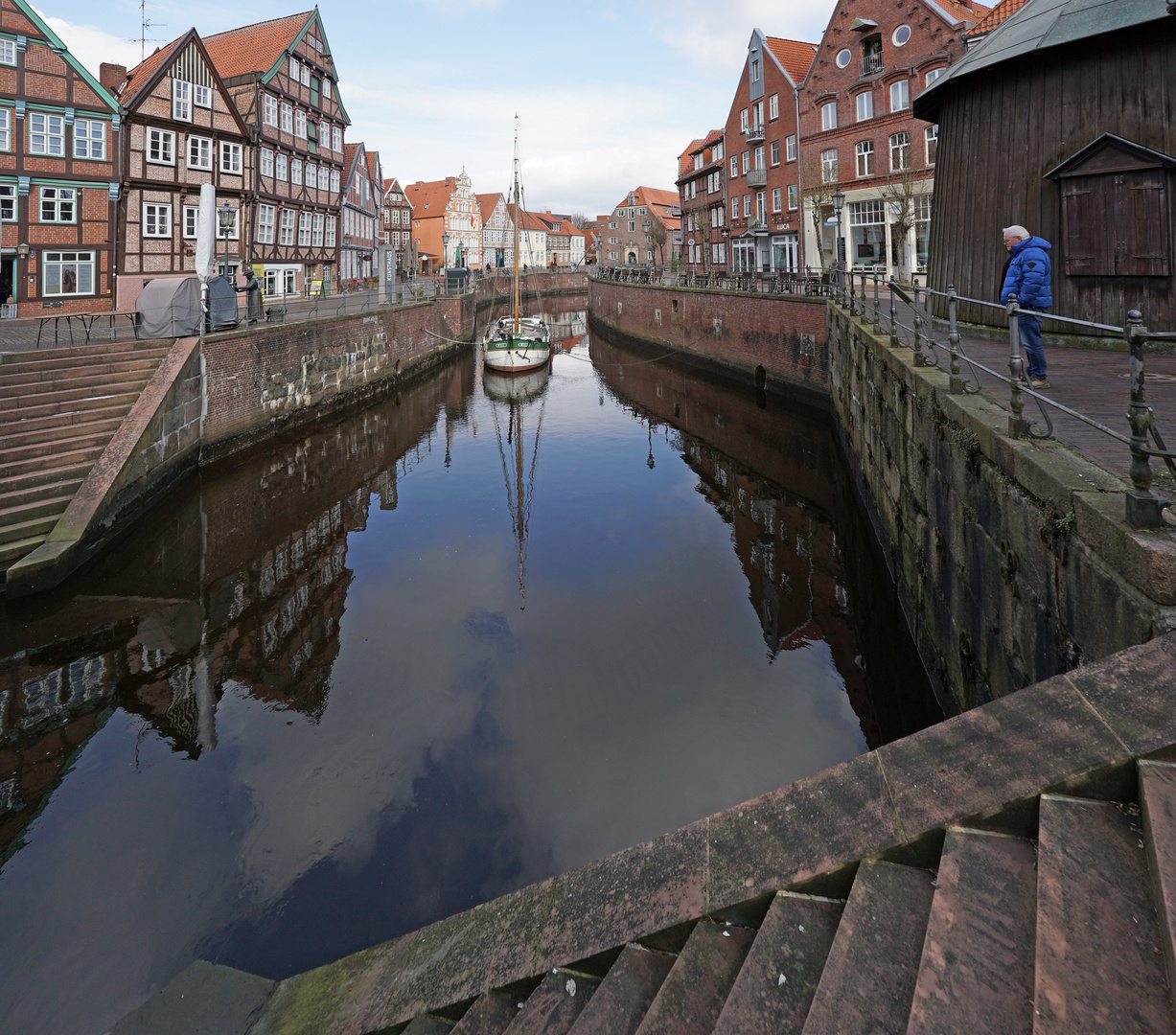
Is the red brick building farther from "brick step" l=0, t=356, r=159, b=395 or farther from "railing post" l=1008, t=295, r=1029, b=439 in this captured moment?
"railing post" l=1008, t=295, r=1029, b=439

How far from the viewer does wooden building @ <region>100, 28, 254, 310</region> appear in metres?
29.7

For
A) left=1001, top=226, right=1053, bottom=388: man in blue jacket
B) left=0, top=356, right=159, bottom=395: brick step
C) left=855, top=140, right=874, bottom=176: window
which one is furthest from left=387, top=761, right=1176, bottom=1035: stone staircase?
left=855, top=140, right=874, bottom=176: window

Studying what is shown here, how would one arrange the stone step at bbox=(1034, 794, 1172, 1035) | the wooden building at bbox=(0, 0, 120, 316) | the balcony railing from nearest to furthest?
1. the stone step at bbox=(1034, 794, 1172, 1035)
2. the wooden building at bbox=(0, 0, 120, 316)
3. the balcony railing

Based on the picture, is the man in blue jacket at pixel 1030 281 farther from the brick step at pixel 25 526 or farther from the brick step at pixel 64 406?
→ the brick step at pixel 64 406

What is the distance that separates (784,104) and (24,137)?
33.8 meters

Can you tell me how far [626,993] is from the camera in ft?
10.5

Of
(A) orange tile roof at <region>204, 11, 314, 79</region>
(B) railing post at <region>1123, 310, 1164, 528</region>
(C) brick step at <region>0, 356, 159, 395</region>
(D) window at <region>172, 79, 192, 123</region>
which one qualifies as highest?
(A) orange tile roof at <region>204, 11, 314, 79</region>

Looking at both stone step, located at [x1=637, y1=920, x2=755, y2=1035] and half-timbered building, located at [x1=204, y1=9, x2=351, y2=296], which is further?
half-timbered building, located at [x1=204, y1=9, x2=351, y2=296]

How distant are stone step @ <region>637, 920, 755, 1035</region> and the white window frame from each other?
3521 centimetres

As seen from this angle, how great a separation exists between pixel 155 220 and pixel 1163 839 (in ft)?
120

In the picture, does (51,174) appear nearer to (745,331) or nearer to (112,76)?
(112,76)

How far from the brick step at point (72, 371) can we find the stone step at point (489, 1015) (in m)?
14.1

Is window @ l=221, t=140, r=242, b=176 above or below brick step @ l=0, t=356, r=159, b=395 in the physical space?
above

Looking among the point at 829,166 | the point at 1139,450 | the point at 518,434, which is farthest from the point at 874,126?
the point at 1139,450
